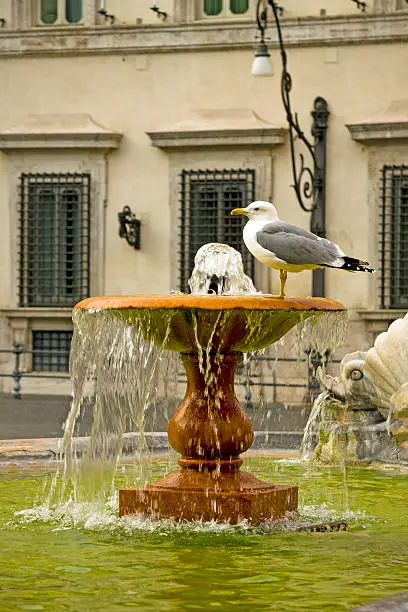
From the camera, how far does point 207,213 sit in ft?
69.8

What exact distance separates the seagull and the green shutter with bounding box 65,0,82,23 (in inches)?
566

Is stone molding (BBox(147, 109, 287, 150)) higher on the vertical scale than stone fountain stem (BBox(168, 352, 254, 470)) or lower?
higher

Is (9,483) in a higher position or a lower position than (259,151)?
lower

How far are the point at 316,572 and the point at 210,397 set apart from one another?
168cm

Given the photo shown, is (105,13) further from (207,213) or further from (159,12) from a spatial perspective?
(207,213)

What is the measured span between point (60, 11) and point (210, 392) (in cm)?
1464

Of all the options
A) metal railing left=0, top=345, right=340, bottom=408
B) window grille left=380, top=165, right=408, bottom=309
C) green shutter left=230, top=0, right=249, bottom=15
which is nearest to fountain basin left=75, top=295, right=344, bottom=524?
metal railing left=0, top=345, right=340, bottom=408

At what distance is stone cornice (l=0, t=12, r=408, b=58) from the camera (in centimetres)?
2030

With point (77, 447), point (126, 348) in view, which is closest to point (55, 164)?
point (77, 447)

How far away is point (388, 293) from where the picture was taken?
2045 cm

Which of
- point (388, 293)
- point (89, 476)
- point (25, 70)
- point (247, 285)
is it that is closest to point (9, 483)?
→ point (89, 476)

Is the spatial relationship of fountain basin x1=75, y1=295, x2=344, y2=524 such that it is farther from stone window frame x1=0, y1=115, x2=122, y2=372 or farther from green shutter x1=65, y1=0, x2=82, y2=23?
green shutter x1=65, y1=0, x2=82, y2=23

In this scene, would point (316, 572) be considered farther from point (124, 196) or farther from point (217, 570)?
point (124, 196)

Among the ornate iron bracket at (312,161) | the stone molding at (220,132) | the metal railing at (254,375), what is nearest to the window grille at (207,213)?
the stone molding at (220,132)
